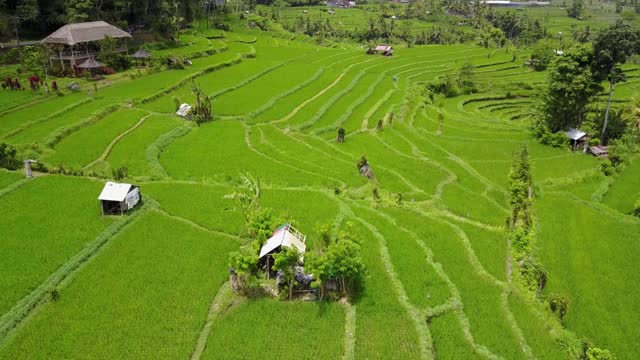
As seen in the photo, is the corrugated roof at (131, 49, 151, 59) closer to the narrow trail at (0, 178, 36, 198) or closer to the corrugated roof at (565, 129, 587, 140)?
the narrow trail at (0, 178, 36, 198)

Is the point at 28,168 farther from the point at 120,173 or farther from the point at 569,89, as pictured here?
the point at 569,89

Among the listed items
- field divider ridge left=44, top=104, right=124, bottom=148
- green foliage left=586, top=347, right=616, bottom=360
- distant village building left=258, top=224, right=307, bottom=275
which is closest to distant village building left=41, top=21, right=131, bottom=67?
field divider ridge left=44, top=104, right=124, bottom=148

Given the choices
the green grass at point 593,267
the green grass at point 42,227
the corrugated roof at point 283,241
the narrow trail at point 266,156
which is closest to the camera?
the green grass at point 42,227

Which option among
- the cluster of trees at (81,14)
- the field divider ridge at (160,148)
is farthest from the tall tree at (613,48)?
the cluster of trees at (81,14)

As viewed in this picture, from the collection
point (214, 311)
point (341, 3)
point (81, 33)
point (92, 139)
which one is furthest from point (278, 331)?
point (341, 3)

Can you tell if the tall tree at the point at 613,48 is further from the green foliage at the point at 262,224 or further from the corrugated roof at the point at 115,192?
the corrugated roof at the point at 115,192

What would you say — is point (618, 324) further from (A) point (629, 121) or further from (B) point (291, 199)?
(A) point (629, 121)
